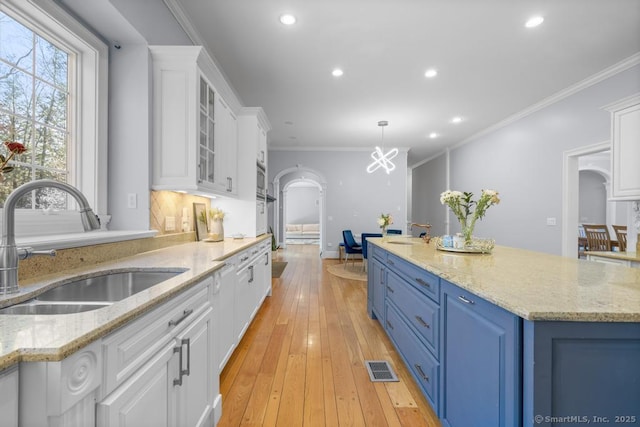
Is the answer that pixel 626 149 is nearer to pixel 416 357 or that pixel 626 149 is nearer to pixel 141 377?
pixel 416 357

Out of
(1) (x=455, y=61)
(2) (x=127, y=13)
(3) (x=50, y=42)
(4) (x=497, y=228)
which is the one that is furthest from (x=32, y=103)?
(4) (x=497, y=228)

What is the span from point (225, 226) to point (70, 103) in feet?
6.27

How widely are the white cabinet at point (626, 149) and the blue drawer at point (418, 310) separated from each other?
2.51m

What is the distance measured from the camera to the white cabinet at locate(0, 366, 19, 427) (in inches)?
21.8

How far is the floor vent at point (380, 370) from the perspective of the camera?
204 centimetres

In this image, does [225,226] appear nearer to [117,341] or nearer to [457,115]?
[117,341]

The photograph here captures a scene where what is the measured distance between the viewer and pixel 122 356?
82 centimetres

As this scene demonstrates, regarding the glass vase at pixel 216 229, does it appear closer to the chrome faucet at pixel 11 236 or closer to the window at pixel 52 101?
the window at pixel 52 101

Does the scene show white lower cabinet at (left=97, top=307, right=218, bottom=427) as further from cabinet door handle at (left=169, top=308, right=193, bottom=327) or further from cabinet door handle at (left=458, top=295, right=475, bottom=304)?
cabinet door handle at (left=458, top=295, right=475, bottom=304)

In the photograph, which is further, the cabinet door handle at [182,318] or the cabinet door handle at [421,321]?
the cabinet door handle at [421,321]

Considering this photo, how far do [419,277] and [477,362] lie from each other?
2.17 ft

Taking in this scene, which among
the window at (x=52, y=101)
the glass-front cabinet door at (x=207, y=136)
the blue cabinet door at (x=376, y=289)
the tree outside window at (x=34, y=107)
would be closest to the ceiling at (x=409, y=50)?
the glass-front cabinet door at (x=207, y=136)

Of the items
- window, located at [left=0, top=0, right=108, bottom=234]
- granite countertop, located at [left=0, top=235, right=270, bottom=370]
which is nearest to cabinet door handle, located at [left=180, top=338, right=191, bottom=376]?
granite countertop, located at [left=0, top=235, right=270, bottom=370]

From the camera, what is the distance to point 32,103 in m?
1.58
